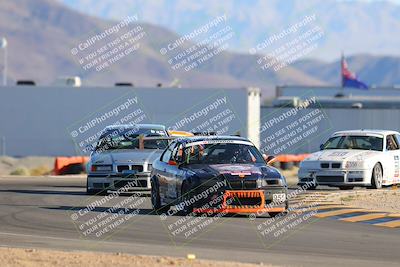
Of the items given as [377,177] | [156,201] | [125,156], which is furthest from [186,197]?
[377,177]

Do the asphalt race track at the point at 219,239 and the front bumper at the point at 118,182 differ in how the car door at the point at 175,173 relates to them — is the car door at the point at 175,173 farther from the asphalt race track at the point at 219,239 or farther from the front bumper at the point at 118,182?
the front bumper at the point at 118,182

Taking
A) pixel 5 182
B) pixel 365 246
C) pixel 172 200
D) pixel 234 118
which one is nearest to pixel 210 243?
pixel 365 246

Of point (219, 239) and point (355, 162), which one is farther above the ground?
point (355, 162)

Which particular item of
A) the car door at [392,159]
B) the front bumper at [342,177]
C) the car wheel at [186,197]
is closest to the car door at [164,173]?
the car wheel at [186,197]

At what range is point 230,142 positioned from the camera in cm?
1972

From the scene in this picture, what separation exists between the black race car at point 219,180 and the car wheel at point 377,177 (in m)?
7.12

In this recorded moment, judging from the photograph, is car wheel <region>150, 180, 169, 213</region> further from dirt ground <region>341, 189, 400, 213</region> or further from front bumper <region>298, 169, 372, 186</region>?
front bumper <region>298, 169, 372, 186</region>

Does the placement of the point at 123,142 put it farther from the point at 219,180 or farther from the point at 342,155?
the point at 219,180

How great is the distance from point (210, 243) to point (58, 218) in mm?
4229

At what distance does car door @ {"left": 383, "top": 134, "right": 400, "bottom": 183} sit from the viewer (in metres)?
26.9

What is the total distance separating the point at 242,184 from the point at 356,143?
969cm

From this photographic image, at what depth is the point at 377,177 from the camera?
26.5 metres

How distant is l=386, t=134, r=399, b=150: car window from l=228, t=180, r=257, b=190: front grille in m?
9.65

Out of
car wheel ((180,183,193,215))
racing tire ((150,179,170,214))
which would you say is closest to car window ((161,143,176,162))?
racing tire ((150,179,170,214))
